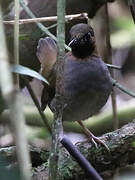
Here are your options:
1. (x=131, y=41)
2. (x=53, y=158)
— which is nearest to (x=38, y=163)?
(x=53, y=158)

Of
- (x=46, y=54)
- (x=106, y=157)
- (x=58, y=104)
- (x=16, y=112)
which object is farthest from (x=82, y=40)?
(x=16, y=112)

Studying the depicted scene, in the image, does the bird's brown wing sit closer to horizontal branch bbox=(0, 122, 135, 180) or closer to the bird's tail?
the bird's tail

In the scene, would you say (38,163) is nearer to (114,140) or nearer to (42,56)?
(114,140)

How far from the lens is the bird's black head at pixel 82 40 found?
2477 mm

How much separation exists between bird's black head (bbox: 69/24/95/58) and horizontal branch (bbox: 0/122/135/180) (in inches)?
25.2

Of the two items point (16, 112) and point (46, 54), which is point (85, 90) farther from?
point (16, 112)

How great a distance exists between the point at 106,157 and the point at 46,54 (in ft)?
2.53

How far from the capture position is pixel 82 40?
8.71ft

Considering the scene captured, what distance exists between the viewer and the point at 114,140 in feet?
7.48

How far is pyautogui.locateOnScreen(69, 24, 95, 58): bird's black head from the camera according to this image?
248 centimetres

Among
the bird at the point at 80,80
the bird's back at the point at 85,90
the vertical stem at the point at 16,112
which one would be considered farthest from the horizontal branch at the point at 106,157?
the vertical stem at the point at 16,112

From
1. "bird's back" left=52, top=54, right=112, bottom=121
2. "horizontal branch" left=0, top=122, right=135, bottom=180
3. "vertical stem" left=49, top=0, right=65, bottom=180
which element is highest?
"vertical stem" left=49, top=0, right=65, bottom=180

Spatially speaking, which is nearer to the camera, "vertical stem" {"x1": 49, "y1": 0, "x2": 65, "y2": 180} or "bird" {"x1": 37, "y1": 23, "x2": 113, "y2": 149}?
"vertical stem" {"x1": 49, "y1": 0, "x2": 65, "y2": 180}

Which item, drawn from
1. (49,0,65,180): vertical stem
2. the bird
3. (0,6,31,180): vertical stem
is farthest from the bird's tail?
(0,6,31,180): vertical stem
